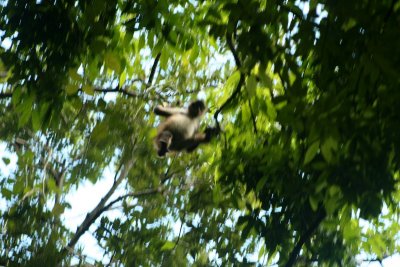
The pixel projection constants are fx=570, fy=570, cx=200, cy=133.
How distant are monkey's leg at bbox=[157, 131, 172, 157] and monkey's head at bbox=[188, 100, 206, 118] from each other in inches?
16.5

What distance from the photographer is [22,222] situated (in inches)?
310

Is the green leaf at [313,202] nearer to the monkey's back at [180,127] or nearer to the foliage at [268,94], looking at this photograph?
the foliage at [268,94]

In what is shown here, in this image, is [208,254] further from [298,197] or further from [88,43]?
[88,43]

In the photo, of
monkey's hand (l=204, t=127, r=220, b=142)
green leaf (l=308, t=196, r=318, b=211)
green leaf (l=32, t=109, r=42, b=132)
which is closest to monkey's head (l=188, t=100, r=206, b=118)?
monkey's hand (l=204, t=127, r=220, b=142)

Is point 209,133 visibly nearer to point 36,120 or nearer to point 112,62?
point 36,120

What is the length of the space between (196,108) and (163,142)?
25.2 inches

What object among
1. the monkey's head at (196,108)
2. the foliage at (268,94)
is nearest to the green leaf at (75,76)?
the foliage at (268,94)

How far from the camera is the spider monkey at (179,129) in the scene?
7.45 metres

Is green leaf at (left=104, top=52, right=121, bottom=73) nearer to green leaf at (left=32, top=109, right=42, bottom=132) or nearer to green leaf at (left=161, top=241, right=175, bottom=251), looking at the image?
green leaf at (left=32, top=109, right=42, bottom=132)

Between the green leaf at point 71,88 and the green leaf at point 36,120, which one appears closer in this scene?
the green leaf at point 71,88

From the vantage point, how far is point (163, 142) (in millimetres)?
7488

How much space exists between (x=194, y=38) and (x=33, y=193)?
16.7 feet

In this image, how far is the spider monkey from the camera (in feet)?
24.5

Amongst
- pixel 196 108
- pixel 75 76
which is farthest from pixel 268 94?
pixel 196 108
